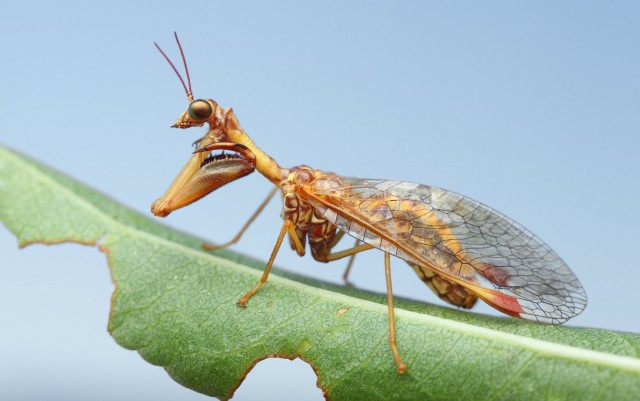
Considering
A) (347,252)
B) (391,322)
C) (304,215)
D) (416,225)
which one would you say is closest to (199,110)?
(304,215)

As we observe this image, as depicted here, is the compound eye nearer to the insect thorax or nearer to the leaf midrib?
the insect thorax

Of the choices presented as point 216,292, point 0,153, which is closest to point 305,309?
point 216,292

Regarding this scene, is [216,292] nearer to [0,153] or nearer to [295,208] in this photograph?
[295,208]

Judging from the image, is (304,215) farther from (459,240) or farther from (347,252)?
(459,240)

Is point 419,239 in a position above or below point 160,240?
above

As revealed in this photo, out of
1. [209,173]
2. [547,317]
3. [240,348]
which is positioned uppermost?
[209,173]

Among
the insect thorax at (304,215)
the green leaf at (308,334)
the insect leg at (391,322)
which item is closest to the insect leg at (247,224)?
the green leaf at (308,334)

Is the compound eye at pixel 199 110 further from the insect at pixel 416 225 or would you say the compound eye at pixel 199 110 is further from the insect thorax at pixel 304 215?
the insect thorax at pixel 304 215
